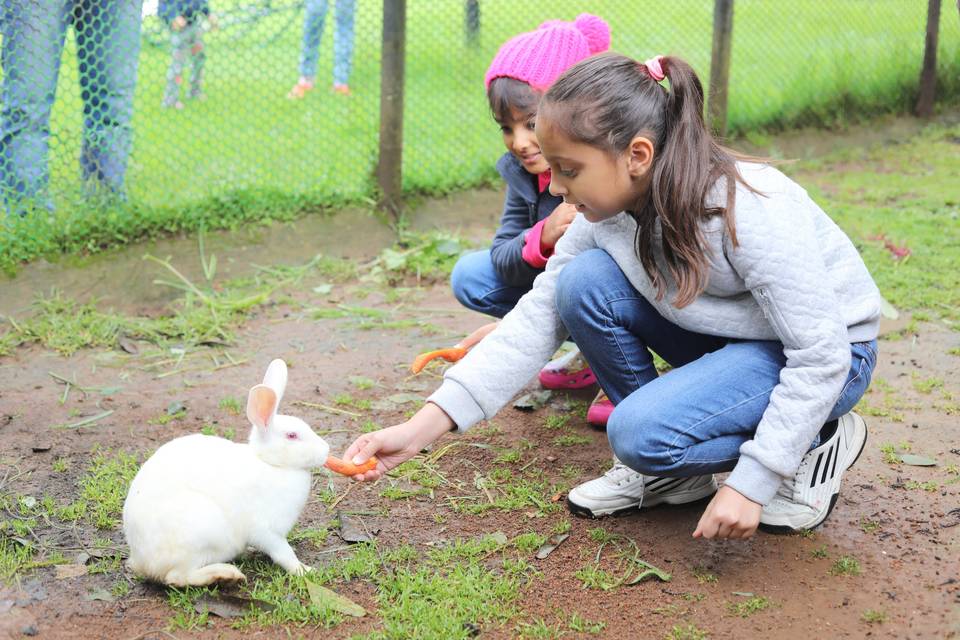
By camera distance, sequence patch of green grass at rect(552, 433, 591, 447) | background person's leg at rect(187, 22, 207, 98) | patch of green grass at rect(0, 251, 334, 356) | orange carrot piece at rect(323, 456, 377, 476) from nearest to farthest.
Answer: orange carrot piece at rect(323, 456, 377, 476) < patch of green grass at rect(552, 433, 591, 447) < patch of green grass at rect(0, 251, 334, 356) < background person's leg at rect(187, 22, 207, 98)

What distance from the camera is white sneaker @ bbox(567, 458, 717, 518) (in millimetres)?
2508

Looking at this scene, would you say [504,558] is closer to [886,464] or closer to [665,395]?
[665,395]

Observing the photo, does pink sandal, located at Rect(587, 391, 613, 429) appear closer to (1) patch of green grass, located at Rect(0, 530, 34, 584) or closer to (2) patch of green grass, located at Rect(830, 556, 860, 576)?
(2) patch of green grass, located at Rect(830, 556, 860, 576)

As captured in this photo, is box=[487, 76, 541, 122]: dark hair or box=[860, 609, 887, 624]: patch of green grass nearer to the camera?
box=[860, 609, 887, 624]: patch of green grass

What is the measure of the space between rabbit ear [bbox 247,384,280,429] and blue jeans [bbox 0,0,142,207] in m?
2.37

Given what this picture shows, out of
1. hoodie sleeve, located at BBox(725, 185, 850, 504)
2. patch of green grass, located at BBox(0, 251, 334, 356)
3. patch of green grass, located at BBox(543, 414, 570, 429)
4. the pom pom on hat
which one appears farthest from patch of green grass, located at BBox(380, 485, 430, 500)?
the pom pom on hat

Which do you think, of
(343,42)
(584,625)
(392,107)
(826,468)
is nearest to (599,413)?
(826,468)

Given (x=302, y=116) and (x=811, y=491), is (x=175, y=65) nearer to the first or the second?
(x=302, y=116)

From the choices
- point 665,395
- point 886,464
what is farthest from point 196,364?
point 886,464

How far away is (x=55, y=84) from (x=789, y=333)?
3.06 m

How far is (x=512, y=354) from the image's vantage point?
239cm

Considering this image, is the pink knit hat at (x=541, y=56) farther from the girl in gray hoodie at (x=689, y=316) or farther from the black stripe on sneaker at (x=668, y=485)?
the black stripe on sneaker at (x=668, y=485)

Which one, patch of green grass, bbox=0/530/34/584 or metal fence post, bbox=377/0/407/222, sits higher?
metal fence post, bbox=377/0/407/222

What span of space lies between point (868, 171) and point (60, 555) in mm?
5045
